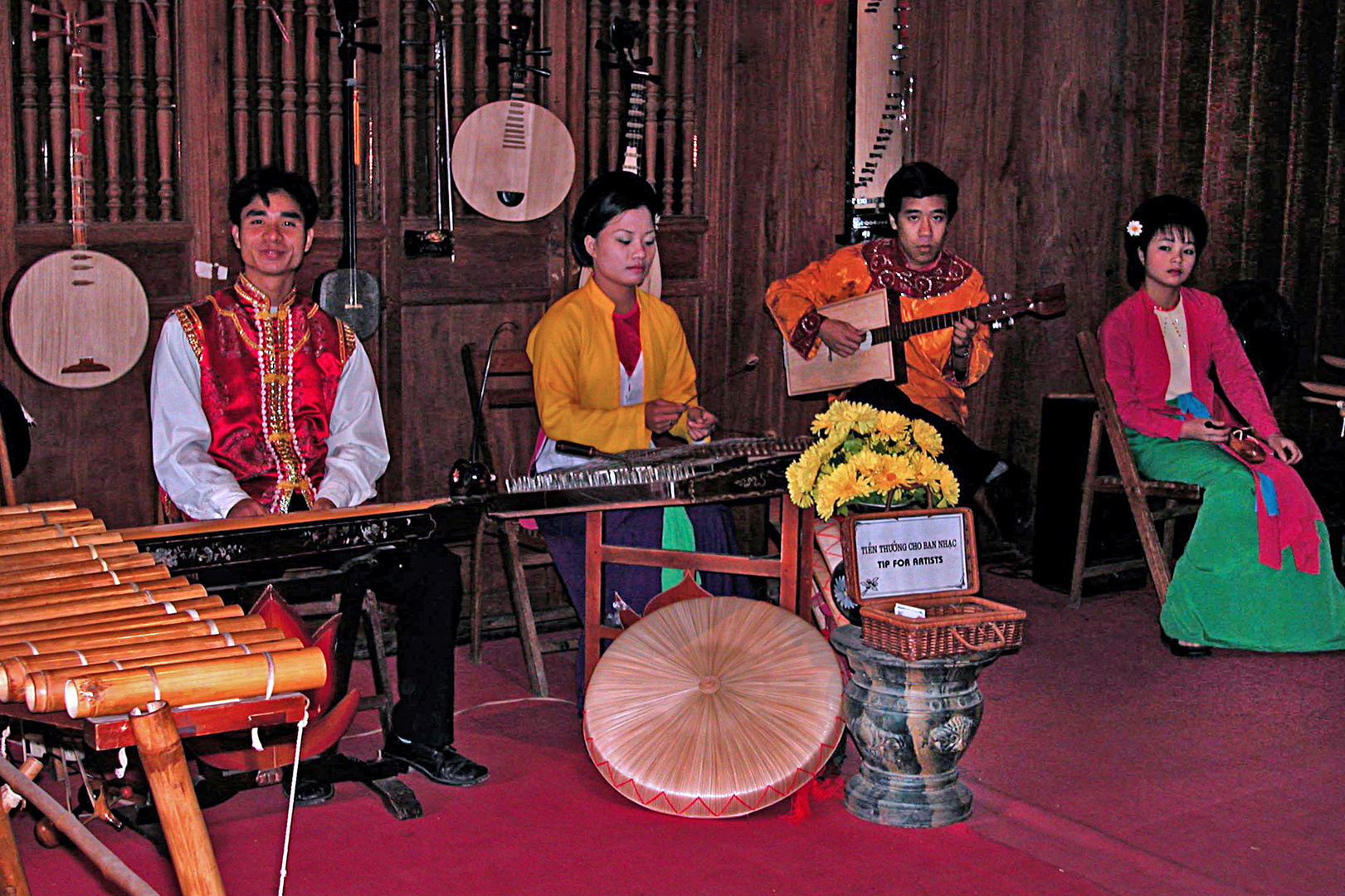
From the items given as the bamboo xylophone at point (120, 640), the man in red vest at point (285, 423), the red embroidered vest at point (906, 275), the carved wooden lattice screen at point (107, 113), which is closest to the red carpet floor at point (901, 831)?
the man in red vest at point (285, 423)

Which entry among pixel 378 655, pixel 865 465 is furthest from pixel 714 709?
pixel 378 655

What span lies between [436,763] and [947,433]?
221 centimetres

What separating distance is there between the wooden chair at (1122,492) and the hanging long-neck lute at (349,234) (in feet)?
7.94

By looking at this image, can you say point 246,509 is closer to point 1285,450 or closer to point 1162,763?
point 1162,763

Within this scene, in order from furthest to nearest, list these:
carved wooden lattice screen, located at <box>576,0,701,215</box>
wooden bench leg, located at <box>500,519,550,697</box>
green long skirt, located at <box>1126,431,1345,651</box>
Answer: carved wooden lattice screen, located at <box>576,0,701,215</box> < green long skirt, located at <box>1126,431,1345,651</box> < wooden bench leg, located at <box>500,519,550,697</box>

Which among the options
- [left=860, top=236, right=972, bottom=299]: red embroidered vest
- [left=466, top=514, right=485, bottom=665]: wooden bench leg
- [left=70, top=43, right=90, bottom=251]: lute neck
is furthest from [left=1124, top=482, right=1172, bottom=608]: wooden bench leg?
[left=70, top=43, right=90, bottom=251]: lute neck

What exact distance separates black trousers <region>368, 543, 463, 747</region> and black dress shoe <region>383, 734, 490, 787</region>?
1.2 inches

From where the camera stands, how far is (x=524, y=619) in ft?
14.7

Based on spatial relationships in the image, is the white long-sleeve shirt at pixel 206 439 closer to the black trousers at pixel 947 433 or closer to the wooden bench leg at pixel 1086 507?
the black trousers at pixel 947 433

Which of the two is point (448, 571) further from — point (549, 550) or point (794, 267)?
point (794, 267)

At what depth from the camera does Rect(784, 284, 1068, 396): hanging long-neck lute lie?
16.6 feet

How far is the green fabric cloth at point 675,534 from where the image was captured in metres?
4.14

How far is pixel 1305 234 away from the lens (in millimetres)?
6789

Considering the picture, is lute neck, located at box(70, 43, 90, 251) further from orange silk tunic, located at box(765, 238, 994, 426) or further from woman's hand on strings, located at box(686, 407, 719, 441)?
orange silk tunic, located at box(765, 238, 994, 426)
